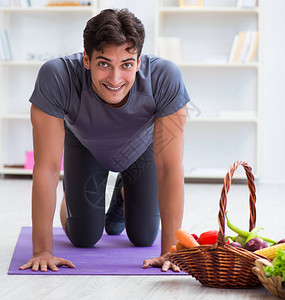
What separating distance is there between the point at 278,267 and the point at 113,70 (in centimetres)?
69

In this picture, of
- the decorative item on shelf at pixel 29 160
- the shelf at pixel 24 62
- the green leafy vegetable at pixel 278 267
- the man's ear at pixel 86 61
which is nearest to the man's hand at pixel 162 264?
the green leafy vegetable at pixel 278 267

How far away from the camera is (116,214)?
8.08ft

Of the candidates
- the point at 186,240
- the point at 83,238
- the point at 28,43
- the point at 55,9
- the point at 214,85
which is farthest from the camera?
the point at 28,43

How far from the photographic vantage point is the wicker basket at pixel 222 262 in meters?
1.45

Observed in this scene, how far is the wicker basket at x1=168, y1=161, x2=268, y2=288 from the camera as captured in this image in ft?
4.75

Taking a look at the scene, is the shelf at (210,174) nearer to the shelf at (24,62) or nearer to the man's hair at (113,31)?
the shelf at (24,62)

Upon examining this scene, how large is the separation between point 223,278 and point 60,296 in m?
0.42

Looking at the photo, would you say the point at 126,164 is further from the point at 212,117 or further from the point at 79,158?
the point at 212,117

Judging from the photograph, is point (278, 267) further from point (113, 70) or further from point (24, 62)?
point (24, 62)

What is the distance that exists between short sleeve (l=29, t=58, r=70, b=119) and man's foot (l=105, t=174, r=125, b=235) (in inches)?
29.7

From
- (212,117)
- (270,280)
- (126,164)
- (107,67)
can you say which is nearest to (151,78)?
(107,67)

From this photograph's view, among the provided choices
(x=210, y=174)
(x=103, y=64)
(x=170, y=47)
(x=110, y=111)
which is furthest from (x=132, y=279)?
(x=170, y=47)

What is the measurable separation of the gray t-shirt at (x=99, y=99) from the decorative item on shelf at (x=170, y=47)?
2.73 metres

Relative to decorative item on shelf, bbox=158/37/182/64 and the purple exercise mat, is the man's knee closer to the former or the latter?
the purple exercise mat
